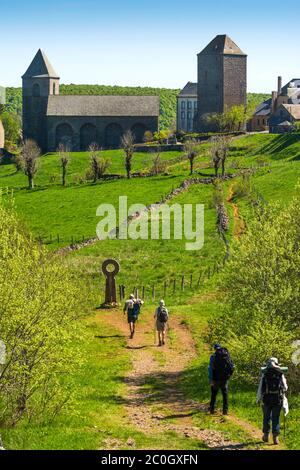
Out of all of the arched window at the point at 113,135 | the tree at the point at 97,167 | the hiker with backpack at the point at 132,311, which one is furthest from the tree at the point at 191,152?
the hiker with backpack at the point at 132,311

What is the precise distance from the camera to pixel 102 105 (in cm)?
12025

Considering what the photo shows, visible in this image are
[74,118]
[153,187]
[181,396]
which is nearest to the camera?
[181,396]

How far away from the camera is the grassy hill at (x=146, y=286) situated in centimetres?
1866

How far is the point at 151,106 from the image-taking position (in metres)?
119

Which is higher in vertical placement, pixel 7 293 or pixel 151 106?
pixel 151 106

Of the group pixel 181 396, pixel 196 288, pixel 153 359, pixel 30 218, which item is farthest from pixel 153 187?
pixel 181 396

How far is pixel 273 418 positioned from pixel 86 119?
104119mm

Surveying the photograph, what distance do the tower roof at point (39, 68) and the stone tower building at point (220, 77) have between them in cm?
2253

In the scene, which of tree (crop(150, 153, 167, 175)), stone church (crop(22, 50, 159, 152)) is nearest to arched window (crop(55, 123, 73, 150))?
stone church (crop(22, 50, 159, 152))

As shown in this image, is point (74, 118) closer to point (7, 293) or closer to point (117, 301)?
point (117, 301)

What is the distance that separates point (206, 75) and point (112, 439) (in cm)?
10680

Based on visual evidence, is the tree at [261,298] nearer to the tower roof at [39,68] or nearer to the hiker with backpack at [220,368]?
the hiker with backpack at [220,368]

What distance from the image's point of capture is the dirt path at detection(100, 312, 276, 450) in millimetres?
18422

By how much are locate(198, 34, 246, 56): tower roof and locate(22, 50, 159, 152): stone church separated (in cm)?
1062
